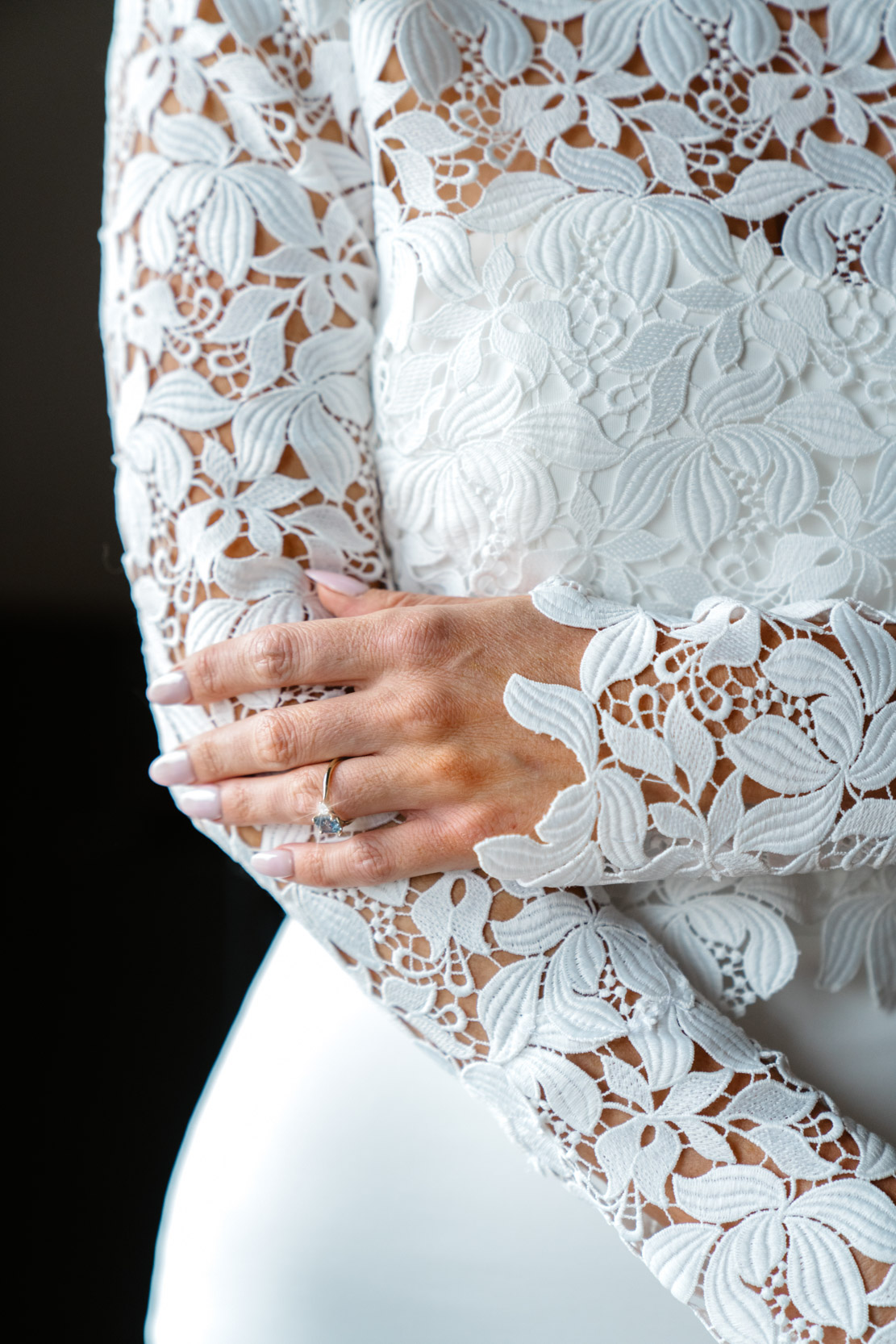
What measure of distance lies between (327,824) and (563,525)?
31cm

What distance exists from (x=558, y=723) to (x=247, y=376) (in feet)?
1.31

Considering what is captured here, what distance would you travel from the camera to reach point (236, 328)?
0.81 m

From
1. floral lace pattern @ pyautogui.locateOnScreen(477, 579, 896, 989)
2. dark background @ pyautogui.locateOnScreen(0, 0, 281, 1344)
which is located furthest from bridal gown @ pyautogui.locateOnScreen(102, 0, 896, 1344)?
dark background @ pyautogui.locateOnScreen(0, 0, 281, 1344)

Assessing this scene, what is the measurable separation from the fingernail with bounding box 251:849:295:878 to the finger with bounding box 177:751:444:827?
0.03m

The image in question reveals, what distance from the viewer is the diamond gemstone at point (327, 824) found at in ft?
2.41

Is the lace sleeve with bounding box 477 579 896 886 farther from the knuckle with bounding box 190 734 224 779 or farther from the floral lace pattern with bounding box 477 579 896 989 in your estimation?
the knuckle with bounding box 190 734 224 779

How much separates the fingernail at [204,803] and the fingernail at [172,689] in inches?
3.0

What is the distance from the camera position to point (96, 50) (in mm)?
1479

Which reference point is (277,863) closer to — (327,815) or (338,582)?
(327,815)

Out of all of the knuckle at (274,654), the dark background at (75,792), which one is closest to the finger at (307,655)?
the knuckle at (274,654)

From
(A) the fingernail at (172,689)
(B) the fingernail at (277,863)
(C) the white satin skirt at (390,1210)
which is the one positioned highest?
(A) the fingernail at (172,689)

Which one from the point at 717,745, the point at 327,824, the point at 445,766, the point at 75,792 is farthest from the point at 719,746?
the point at 75,792

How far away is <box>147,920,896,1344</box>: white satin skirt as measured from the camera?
806mm

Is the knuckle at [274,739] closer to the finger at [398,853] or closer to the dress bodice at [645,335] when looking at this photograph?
the finger at [398,853]
